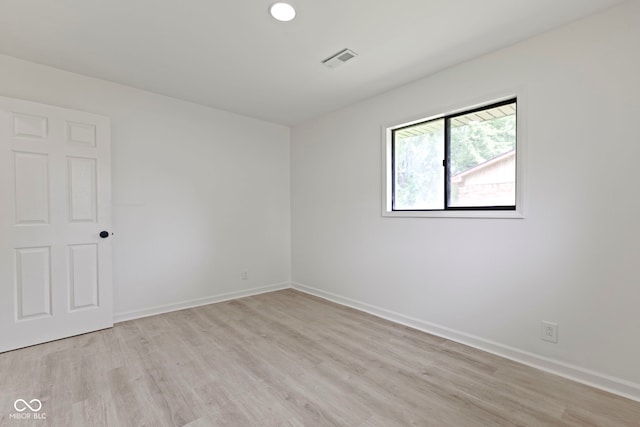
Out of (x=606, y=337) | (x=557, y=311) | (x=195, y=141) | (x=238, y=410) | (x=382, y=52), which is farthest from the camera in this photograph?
(x=195, y=141)

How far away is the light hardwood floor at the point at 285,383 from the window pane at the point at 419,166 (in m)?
1.38

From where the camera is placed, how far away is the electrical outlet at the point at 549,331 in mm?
2115

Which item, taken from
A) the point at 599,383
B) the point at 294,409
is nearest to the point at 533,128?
the point at 599,383

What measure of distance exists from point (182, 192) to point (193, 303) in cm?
142

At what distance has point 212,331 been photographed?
2848 millimetres

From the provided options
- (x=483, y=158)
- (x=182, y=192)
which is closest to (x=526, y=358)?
(x=483, y=158)

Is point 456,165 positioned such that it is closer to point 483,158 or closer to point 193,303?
point 483,158

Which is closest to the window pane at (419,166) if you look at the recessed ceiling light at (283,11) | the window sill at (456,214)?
the window sill at (456,214)

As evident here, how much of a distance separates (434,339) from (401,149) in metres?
2.02

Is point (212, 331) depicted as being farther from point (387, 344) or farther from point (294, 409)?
point (387, 344)

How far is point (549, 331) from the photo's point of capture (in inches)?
84.2

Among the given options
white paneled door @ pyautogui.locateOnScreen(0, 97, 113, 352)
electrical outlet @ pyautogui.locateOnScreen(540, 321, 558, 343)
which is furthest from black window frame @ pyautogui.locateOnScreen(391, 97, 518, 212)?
white paneled door @ pyautogui.locateOnScreen(0, 97, 113, 352)

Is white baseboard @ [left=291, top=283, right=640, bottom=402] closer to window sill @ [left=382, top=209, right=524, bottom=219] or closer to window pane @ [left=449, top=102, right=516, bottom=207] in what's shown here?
window sill @ [left=382, top=209, right=524, bottom=219]

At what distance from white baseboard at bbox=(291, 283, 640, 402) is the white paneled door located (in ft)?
9.86
